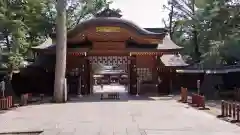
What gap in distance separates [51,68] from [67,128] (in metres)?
17.0

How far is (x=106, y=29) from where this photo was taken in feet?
86.8

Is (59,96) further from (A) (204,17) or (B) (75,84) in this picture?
(A) (204,17)

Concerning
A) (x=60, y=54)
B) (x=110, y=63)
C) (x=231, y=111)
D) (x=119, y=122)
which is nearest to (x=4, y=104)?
(x=60, y=54)

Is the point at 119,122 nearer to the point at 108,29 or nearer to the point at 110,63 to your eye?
the point at 108,29

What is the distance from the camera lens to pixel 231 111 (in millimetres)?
15430

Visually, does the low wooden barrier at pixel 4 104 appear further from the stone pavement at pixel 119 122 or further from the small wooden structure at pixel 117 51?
the small wooden structure at pixel 117 51

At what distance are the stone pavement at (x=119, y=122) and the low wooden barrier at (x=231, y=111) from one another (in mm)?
553

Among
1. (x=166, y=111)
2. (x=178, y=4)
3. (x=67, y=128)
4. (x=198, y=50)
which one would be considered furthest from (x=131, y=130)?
(x=178, y=4)

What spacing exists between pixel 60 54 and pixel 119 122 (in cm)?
1083

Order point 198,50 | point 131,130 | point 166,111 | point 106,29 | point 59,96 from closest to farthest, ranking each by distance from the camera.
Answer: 1. point 131,130
2. point 166,111
3. point 59,96
4. point 106,29
5. point 198,50

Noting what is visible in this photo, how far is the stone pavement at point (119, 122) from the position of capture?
1212 centimetres

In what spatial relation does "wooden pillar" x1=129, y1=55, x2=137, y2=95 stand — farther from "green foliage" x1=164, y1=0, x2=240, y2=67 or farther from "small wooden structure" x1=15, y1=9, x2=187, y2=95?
"green foliage" x1=164, y1=0, x2=240, y2=67

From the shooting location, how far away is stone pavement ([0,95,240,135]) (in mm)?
12117

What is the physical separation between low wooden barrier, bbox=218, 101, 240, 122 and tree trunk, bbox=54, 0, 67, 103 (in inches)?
448
